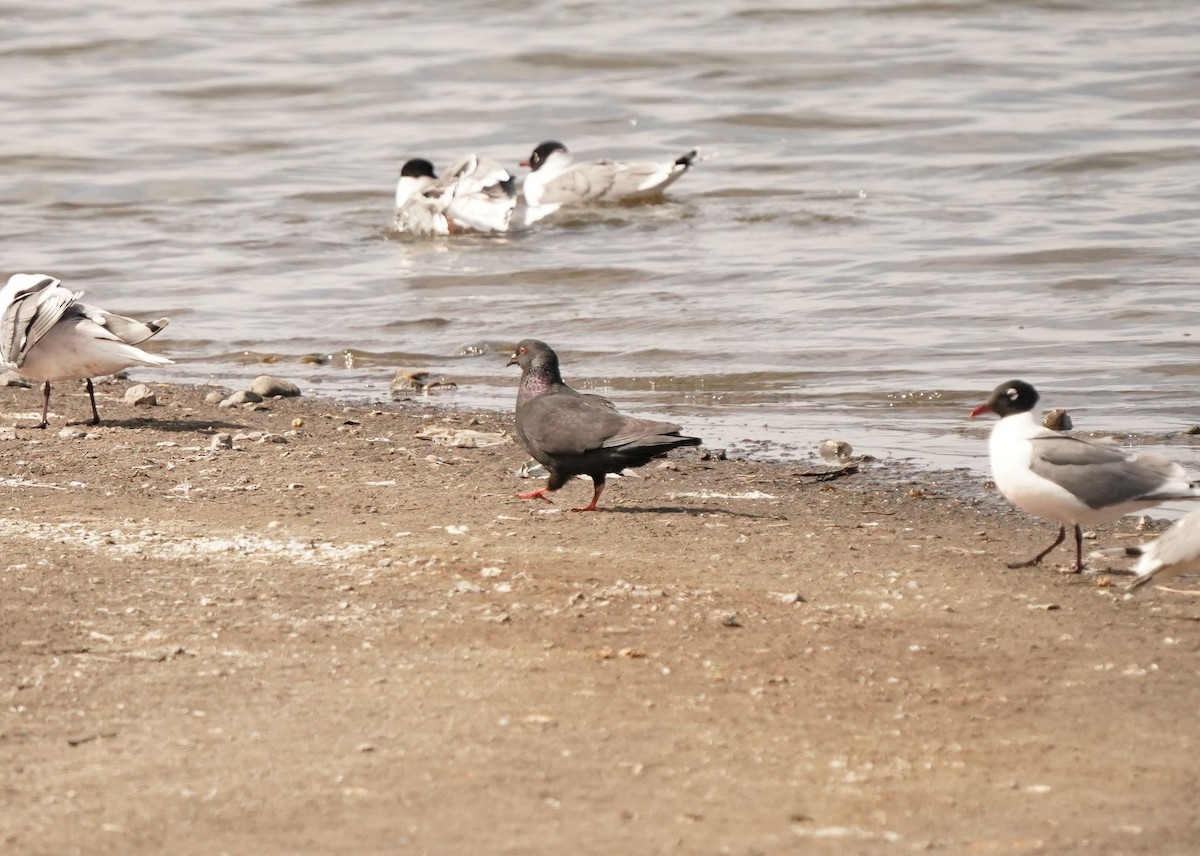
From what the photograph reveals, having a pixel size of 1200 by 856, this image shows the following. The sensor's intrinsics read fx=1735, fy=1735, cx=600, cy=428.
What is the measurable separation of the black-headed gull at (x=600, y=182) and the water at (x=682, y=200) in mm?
295

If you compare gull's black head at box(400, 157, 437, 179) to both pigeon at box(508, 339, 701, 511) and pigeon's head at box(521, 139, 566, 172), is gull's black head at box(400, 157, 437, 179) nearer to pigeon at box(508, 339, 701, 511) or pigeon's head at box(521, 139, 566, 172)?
pigeon's head at box(521, 139, 566, 172)

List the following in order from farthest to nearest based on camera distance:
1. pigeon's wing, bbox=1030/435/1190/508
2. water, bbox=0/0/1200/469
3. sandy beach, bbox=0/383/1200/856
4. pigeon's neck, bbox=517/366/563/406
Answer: water, bbox=0/0/1200/469 < pigeon's neck, bbox=517/366/563/406 < pigeon's wing, bbox=1030/435/1190/508 < sandy beach, bbox=0/383/1200/856

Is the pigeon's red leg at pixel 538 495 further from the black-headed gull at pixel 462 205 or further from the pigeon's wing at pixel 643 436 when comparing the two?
the black-headed gull at pixel 462 205

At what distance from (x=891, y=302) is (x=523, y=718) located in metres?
8.61

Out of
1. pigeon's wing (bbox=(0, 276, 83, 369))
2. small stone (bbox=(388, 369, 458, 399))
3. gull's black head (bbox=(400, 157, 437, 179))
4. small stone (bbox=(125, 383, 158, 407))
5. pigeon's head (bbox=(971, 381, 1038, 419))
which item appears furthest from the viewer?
gull's black head (bbox=(400, 157, 437, 179))

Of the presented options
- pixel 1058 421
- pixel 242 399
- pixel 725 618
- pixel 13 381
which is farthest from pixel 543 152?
pixel 725 618

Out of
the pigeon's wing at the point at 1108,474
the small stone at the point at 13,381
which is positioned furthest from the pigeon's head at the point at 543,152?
the pigeon's wing at the point at 1108,474

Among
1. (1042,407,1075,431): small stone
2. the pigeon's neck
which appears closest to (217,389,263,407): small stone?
the pigeon's neck

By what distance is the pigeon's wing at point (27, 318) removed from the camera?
8.79m

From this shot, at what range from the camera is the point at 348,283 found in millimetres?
14461

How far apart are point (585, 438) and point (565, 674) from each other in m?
2.28

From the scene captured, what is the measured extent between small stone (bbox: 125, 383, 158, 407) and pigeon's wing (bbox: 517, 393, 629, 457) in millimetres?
3086

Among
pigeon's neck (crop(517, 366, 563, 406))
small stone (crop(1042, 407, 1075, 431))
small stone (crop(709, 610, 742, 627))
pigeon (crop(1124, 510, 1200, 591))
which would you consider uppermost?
pigeon's neck (crop(517, 366, 563, 406))

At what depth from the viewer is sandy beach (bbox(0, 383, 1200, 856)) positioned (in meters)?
3.95
